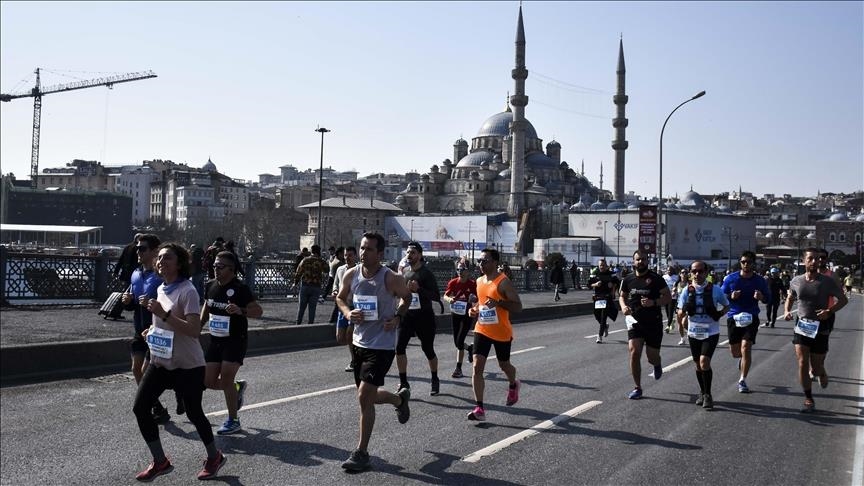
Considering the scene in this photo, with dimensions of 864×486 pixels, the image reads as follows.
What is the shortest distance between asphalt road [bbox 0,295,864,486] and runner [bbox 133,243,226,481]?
23 cm

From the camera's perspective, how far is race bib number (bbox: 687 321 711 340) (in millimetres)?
9578

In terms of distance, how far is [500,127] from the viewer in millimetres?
147375

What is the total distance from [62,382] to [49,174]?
603 ft

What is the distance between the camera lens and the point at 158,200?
15688 cm

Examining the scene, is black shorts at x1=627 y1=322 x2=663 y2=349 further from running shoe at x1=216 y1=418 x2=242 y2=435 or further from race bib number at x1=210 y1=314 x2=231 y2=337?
race bib number at x1=210 y1=314 x2=231 y2=337

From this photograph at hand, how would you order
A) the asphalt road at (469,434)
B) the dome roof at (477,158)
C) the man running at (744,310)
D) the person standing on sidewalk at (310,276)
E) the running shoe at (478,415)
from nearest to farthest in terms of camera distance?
1. the asphalt road at (469,434)
2. the running shoe at (478,415)
3. the man running at (744,310)
4. the person standing on sidewalk at (310,276)
5. the dome roof at (477,158)

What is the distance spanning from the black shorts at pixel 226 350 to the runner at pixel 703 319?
5388mm

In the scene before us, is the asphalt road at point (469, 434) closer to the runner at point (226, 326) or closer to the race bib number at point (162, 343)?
the runner at point (226, 326)

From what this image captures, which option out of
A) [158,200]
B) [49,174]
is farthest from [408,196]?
[49,174]

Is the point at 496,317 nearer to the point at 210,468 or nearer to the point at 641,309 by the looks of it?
the point at 641,309

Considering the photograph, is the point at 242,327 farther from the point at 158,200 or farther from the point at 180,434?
the point at 158,200

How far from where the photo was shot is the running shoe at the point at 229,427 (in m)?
7.32

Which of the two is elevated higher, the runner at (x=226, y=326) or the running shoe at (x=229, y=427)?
the runner at (x=226, y=326)

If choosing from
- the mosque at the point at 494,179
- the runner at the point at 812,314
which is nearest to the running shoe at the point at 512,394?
the runner at the point at 812,314
